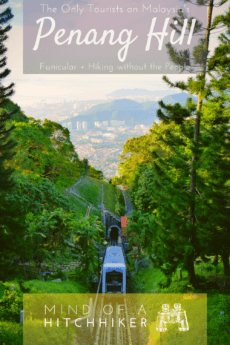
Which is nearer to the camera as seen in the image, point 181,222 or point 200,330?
point 200,330

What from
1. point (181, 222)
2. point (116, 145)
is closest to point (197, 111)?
point (181, 222)

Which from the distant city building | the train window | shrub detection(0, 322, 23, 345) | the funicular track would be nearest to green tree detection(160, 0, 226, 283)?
the funicular track

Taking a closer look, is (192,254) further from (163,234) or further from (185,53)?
(185,53)

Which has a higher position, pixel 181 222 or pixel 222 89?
pixel 222 89

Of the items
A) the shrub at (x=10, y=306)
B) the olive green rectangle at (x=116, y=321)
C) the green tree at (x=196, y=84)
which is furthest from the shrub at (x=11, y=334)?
the green tree at (x=196, y=84)

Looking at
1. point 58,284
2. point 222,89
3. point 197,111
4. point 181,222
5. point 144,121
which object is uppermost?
point 144,121

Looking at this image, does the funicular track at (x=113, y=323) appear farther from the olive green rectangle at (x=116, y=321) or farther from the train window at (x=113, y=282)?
the train window at (x=113, y=282)
